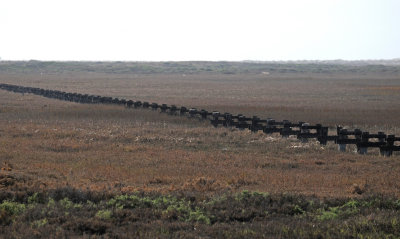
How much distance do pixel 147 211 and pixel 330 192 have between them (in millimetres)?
5031

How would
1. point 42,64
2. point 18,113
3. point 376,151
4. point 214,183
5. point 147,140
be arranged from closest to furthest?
point 214,183, point 376,151, point 147,140, point 18,113, point 42,64

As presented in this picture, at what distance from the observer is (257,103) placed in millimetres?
51469

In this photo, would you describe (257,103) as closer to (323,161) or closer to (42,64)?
(323,161)

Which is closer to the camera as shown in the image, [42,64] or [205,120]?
[205,120]

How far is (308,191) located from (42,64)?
188947 millimetres

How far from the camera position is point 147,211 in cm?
1182

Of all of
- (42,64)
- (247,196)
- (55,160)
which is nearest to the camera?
(247,196)

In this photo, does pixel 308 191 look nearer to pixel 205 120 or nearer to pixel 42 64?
pixel 205 120

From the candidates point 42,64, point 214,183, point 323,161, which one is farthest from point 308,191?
point 42,64

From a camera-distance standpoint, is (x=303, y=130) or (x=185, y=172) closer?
(x=185, y=172)

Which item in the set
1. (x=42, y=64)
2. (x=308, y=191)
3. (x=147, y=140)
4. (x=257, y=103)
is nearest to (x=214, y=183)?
(x=308, y=191)

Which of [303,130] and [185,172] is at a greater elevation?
[303,130]

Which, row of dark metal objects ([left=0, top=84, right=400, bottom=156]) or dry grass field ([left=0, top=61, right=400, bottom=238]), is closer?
dry grass field ([left=0, top=61, right=400, bottom=238])

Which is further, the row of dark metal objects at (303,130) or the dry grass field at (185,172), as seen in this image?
the row of dark metal objects at (303,130)
